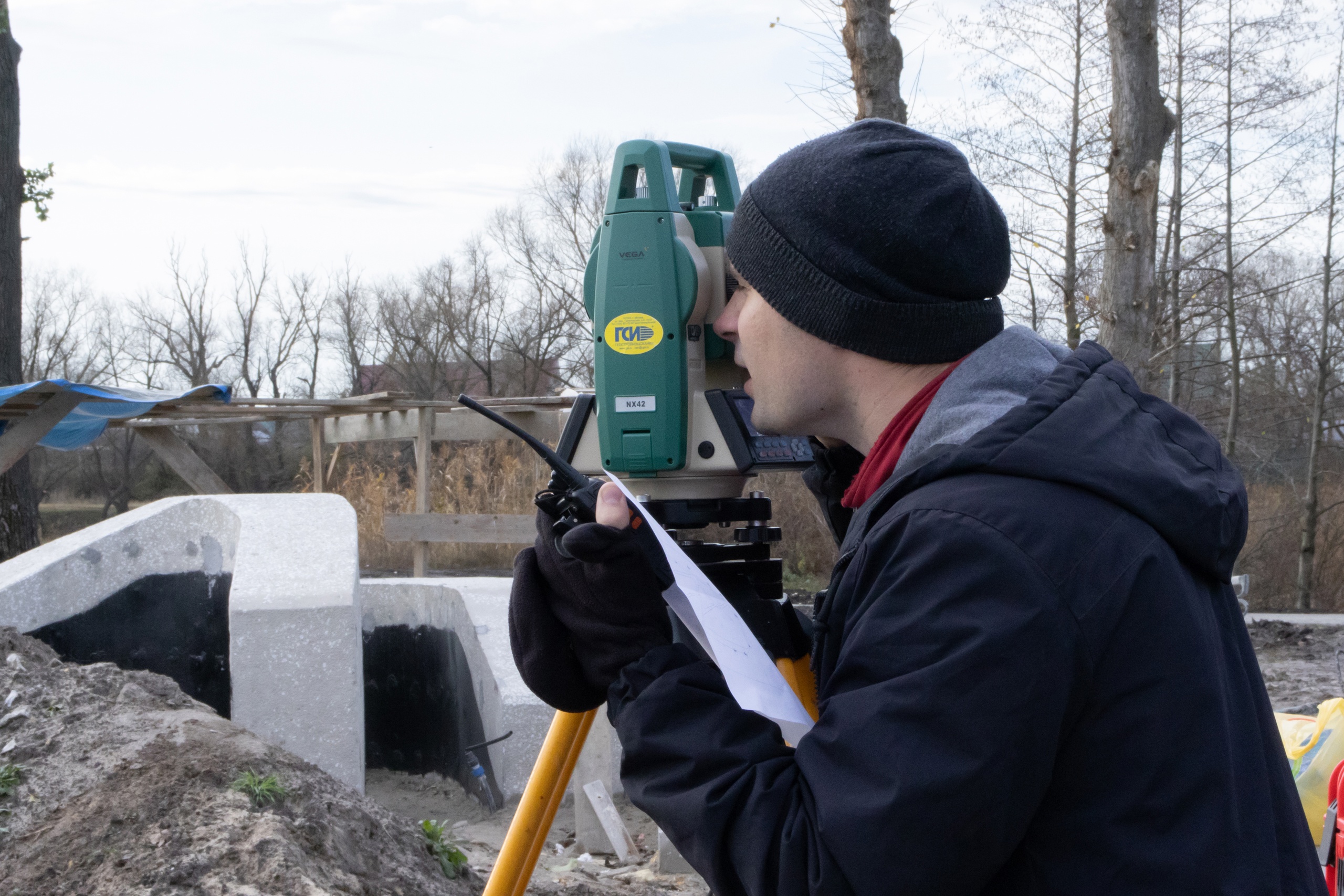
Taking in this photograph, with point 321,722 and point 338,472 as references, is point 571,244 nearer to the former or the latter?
point 338,472

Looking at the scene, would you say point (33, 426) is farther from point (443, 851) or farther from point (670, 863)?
point (443, 851)

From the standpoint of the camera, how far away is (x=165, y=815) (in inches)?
77.7

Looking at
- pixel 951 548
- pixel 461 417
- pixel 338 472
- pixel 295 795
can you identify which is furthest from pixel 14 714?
pixel 338 472

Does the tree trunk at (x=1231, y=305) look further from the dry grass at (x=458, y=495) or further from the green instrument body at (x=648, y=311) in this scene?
the green instrument body at (x=648, y=311)

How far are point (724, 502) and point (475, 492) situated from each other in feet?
49.0

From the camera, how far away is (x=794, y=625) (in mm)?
1557

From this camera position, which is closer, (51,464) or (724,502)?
(724,502)

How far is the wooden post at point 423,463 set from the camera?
9.15m

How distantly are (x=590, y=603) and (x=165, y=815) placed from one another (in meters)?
1.34

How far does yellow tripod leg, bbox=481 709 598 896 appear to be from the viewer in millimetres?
1519

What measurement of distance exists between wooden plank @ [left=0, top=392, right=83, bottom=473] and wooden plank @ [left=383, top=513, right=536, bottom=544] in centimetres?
269

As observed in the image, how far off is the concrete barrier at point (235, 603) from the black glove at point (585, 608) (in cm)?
232

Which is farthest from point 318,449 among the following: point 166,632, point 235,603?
point 235,603

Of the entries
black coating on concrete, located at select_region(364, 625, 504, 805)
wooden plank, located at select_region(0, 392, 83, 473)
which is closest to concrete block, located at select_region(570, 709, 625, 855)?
black coating on concrete, located at select_region(364, 625, 504, 805)
